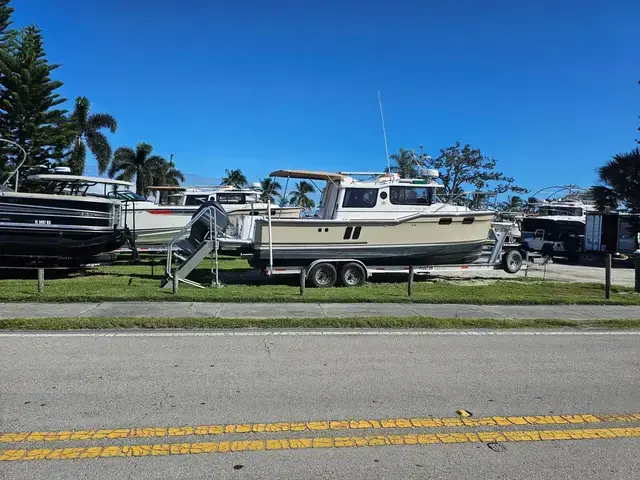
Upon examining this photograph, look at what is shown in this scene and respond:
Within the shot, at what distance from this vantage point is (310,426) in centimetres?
445

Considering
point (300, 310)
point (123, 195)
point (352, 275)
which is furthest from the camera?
point (123, 195)

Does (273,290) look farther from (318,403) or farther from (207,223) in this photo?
(318,403)

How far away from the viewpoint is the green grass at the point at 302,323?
26.6 ft

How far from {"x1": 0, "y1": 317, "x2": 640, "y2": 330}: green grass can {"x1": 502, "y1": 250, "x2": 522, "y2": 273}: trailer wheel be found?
740cm


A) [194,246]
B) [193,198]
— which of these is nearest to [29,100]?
[193,198]

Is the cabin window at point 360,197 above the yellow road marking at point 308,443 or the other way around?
above

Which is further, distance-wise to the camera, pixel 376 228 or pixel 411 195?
pixel 411 195

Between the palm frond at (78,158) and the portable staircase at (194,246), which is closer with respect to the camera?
the portable staircase at (194,246)

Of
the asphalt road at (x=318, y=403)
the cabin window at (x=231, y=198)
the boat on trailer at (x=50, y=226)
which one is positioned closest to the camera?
the asphalt road at (x=318, y=403)

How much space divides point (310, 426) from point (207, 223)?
10117 millimetres

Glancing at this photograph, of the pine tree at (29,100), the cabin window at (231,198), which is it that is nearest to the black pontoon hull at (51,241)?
the cabin window at (231,198)

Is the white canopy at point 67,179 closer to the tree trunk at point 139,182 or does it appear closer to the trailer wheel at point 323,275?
the trailer wheel at point 323,275

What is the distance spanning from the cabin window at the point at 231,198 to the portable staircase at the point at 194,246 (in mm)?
5103

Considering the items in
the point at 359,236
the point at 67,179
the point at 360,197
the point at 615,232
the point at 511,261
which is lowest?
the point at 511,261
